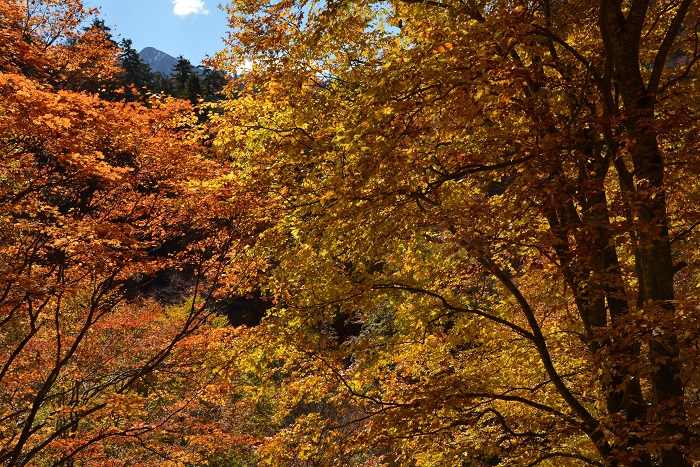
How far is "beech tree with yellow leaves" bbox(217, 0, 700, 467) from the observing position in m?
4.38

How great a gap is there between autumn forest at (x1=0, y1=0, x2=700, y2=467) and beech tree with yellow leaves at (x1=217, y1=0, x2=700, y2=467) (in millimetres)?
42

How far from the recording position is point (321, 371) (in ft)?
23.4

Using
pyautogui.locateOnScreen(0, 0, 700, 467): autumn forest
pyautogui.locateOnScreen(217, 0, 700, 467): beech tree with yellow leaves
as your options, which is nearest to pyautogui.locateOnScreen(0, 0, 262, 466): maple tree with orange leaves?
pyautogui.locateOnScreen(0, 0, 700, 467): autumn forest

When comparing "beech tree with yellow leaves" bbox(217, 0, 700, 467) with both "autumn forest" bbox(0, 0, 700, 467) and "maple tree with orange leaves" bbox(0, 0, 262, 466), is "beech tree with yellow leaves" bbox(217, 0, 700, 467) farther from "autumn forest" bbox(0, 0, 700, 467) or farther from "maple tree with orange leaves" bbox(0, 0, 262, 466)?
"maple tree with orange leaves" bbox(0, 0, 262, 466)

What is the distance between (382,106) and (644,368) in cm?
363

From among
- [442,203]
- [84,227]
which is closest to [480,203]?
[442,203]

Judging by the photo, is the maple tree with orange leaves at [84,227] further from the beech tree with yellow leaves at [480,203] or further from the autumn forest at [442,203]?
the beech tree with yellow leaves at [480,203]

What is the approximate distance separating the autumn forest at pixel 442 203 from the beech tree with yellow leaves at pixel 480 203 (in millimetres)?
42

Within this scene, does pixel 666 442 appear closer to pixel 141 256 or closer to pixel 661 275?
pixel 661 275

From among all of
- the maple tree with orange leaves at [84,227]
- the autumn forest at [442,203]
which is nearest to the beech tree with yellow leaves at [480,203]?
the autumn forest at [442,203]

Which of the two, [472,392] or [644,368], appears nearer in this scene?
[644,368]

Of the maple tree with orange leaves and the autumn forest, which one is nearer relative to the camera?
the autumn forest

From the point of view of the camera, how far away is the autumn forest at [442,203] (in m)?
4.48

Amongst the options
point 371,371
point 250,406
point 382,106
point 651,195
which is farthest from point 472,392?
point 250,406
